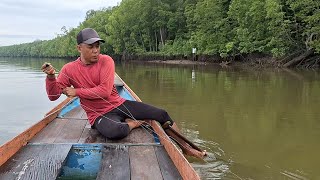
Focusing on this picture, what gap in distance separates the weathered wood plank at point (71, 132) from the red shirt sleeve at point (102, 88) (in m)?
0.51

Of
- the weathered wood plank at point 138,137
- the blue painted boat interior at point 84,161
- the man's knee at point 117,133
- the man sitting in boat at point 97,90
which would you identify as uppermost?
the man sitting in boat at point 97,90

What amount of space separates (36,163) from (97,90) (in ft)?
3.72

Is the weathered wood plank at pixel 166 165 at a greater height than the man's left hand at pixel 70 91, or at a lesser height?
lesser

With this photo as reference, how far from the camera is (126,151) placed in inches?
136

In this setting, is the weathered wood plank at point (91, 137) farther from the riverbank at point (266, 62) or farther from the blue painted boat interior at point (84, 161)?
the riverbank at point (266, 62)

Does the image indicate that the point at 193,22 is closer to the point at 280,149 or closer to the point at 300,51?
the point at 300,51

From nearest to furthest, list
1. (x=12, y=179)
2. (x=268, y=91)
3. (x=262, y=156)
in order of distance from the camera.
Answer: (x=12, y=179) < (x=262, y=156) < (x=268, y=91)

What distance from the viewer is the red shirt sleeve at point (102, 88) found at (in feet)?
13.0

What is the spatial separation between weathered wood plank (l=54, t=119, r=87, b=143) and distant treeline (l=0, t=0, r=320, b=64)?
2091cm

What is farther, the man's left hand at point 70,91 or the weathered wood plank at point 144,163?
the man's left hand at point 70,91

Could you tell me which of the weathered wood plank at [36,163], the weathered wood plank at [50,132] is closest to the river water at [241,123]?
the weathered wood plank at [50,132]

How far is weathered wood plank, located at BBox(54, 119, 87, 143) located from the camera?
13.1 ft

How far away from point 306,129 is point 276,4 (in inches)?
746

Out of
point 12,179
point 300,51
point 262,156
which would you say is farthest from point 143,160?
point 300,51
